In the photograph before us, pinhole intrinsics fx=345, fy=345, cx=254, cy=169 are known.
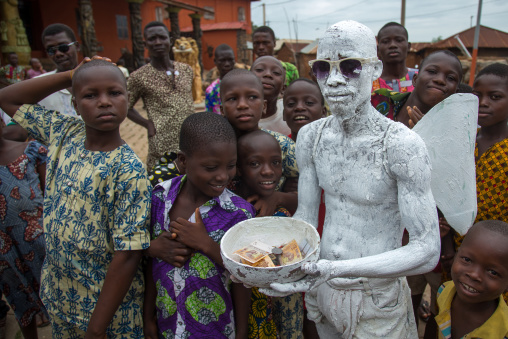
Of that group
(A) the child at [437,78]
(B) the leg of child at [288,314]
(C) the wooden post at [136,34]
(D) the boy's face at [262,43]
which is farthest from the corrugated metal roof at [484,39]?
(B) the leg of child at [288,314]

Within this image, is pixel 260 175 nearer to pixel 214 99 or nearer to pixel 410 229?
pixel 410 229

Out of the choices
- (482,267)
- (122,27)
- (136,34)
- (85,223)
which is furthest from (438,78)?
(122,27)

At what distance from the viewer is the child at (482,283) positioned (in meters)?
1.56

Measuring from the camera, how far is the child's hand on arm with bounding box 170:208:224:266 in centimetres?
157

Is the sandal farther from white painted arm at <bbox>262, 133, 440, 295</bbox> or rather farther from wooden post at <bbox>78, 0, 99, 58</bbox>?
wooden post at <bbox>78, 0, 99, 58</bbox>

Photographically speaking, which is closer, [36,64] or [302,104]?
[302,104]

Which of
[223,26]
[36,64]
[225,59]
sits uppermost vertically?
[223,26]

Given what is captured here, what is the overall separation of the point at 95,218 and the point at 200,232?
506 mm

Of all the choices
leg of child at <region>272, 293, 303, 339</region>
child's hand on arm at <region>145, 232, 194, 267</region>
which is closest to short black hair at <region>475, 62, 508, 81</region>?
leg of child at <region>272, 293, 303, 339</region>

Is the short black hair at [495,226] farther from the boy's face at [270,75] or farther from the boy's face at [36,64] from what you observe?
the boy's face at [36,64]

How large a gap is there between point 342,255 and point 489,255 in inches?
28.0

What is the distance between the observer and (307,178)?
61.8 inches

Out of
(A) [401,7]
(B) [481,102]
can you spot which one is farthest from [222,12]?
(B) [481,102]

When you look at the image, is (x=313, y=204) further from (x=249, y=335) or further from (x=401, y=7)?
(x=401, y=7)
